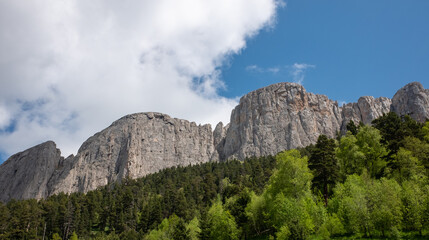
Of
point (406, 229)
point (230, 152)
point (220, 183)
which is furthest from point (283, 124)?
point (406, 229)

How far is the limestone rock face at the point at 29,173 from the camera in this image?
179 meters

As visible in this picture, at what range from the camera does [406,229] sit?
30656 millimetres

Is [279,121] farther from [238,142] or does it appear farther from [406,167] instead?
[406,167]

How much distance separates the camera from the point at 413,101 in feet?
531

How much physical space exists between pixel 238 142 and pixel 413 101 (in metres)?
96.0

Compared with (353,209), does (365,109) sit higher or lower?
higher

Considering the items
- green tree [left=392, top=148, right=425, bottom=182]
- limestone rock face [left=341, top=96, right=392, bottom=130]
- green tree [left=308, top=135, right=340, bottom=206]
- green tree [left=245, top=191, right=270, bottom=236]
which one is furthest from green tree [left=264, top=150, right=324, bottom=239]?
limestone rock face [left=341, top=96, right=392, bottom=130]

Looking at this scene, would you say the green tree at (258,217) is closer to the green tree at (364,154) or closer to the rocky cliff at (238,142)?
the green tree at (364,154)

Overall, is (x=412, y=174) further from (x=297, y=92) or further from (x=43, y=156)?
(x=43, y=156)

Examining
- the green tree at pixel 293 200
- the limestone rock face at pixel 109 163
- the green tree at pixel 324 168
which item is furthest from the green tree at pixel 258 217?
the limestone rock face at pixel 109 163

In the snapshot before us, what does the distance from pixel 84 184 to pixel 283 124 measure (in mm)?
119299

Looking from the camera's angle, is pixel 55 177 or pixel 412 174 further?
pixel 55 177

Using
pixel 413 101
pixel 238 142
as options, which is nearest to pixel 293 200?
pixel 238 142

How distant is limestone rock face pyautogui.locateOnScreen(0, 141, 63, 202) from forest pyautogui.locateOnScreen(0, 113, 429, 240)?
341ft
